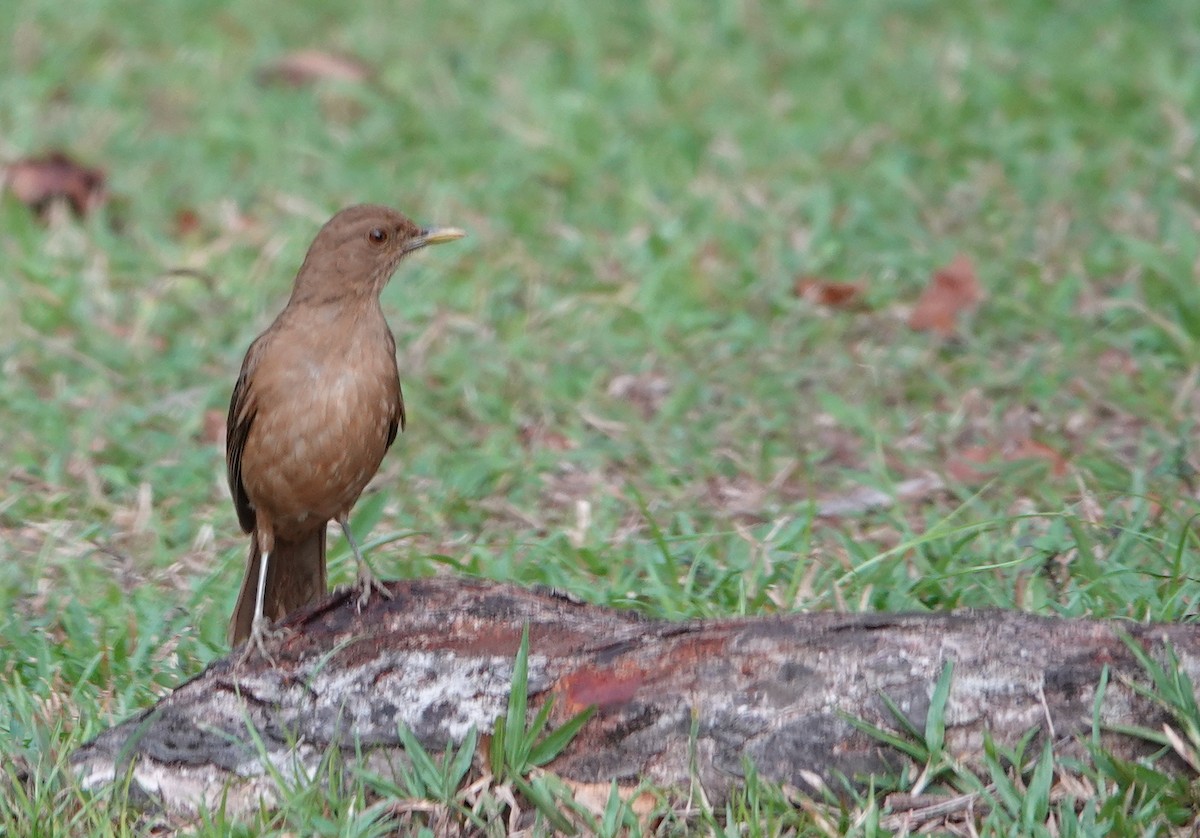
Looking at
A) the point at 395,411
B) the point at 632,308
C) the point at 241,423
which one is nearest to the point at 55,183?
the point at 632,308

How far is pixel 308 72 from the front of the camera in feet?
30.3

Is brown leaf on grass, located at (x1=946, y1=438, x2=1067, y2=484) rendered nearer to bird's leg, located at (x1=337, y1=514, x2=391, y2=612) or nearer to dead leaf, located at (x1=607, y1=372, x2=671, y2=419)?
dead leaf, located at (x1=607, y1=372, x2=671, y2=419)

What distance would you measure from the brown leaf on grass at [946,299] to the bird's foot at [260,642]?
3601 millimetres

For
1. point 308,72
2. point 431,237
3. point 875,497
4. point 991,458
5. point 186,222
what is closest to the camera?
point 431,237

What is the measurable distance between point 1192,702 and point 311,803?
1.82 metres

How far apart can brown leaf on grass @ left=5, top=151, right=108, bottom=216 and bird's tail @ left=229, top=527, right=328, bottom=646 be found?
3624 mm

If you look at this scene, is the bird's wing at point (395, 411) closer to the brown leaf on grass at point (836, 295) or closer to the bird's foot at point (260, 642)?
the bird's foot at point (260, 642)

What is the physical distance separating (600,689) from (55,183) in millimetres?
5200

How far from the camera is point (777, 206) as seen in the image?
25.7 feet

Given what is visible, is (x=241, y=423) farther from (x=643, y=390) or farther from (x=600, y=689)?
(x=643, y=390)

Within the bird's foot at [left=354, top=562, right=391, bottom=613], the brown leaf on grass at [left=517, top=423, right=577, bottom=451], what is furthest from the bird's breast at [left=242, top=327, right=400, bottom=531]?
the brown leaf on grass at [left=517, top=423, right=577, bottom=451]

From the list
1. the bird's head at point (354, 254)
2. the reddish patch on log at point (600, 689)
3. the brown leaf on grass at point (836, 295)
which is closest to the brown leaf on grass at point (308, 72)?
the brown leaf on grass at point (836, 295)

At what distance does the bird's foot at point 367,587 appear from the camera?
4.04m

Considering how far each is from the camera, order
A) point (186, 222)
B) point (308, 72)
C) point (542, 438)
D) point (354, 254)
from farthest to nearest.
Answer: point (308, 72), point (186, 222), point (542, 438), point (354, 254)
